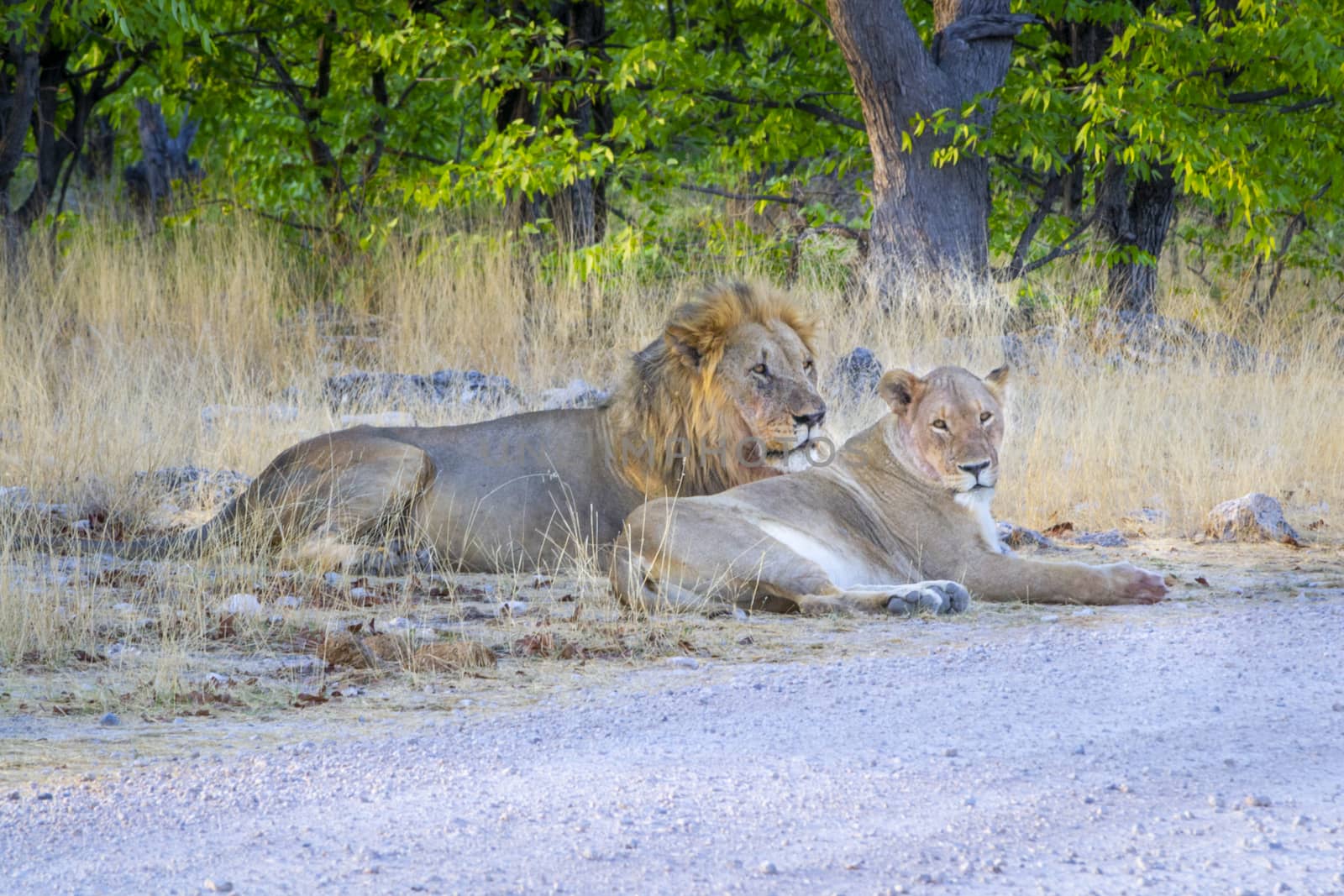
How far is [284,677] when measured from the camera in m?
5.17

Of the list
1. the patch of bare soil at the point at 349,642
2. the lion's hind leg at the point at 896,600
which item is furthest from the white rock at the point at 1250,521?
the lion's hind leg at the point at 896,600

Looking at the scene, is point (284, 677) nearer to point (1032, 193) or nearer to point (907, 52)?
point (907, 52)

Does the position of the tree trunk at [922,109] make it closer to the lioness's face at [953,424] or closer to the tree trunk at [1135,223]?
the tree trunk at [1135,223]

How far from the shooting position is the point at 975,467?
6.37 m

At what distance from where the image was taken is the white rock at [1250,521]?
316 inches

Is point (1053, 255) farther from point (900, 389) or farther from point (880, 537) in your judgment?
point (880, 537)

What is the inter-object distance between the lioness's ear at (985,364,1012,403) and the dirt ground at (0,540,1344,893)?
936 mm

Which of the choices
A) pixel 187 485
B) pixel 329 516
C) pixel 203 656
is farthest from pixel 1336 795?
pixel 187 485

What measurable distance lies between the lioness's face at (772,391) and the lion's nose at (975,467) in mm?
797

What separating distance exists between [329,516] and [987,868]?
4.68 m

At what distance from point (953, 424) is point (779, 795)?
3033 mm

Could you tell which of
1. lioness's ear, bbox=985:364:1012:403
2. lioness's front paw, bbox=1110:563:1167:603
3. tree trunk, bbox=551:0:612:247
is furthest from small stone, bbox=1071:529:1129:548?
tree trunk, bbox=551:0:612:247

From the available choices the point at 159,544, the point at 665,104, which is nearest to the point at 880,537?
the point at 159,544

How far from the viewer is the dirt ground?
10.5ft
